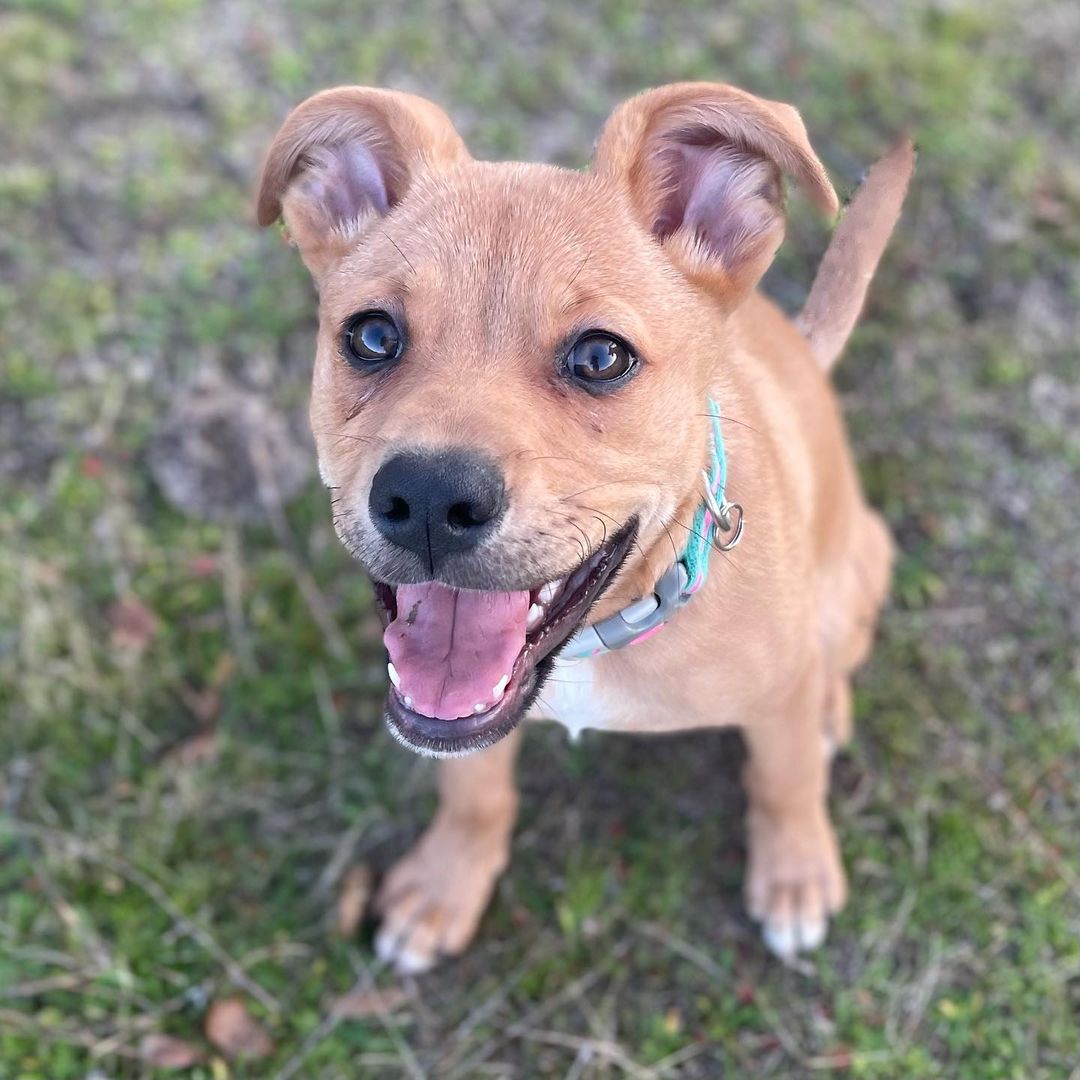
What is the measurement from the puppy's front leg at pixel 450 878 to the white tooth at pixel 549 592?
1211 millimetres

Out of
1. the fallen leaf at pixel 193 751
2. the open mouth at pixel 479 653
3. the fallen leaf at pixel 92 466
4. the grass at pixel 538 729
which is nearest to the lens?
the open mouth at pixel 479 653

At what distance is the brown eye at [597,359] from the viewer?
2322mm

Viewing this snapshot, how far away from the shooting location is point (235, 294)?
480cm

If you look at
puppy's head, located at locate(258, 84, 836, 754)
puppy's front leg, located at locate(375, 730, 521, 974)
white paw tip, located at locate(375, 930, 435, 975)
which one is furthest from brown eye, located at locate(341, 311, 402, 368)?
white paw tip, located at locate(375, 930, 435, 975)

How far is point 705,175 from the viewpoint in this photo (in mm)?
2547

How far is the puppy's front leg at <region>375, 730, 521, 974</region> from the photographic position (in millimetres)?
3602

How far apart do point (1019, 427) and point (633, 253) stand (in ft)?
8.98

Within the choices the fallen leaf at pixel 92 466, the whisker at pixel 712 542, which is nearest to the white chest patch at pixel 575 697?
the whisker at pixel 712 542

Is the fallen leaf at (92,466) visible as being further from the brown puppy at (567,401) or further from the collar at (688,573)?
the collar at (688,573)

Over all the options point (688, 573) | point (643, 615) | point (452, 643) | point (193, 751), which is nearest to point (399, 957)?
point (193, 751)

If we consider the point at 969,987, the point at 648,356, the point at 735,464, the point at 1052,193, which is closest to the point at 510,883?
the point at 969,987

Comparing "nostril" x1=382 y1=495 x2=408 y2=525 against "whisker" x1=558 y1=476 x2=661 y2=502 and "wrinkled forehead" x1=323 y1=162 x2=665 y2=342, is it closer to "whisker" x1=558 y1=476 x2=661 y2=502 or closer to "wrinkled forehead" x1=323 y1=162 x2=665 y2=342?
"whisker" x1=558 y1=476 x2=661 y2=502

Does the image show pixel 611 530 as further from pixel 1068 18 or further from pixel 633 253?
pixel 1068 18

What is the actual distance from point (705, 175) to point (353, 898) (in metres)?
2.58
